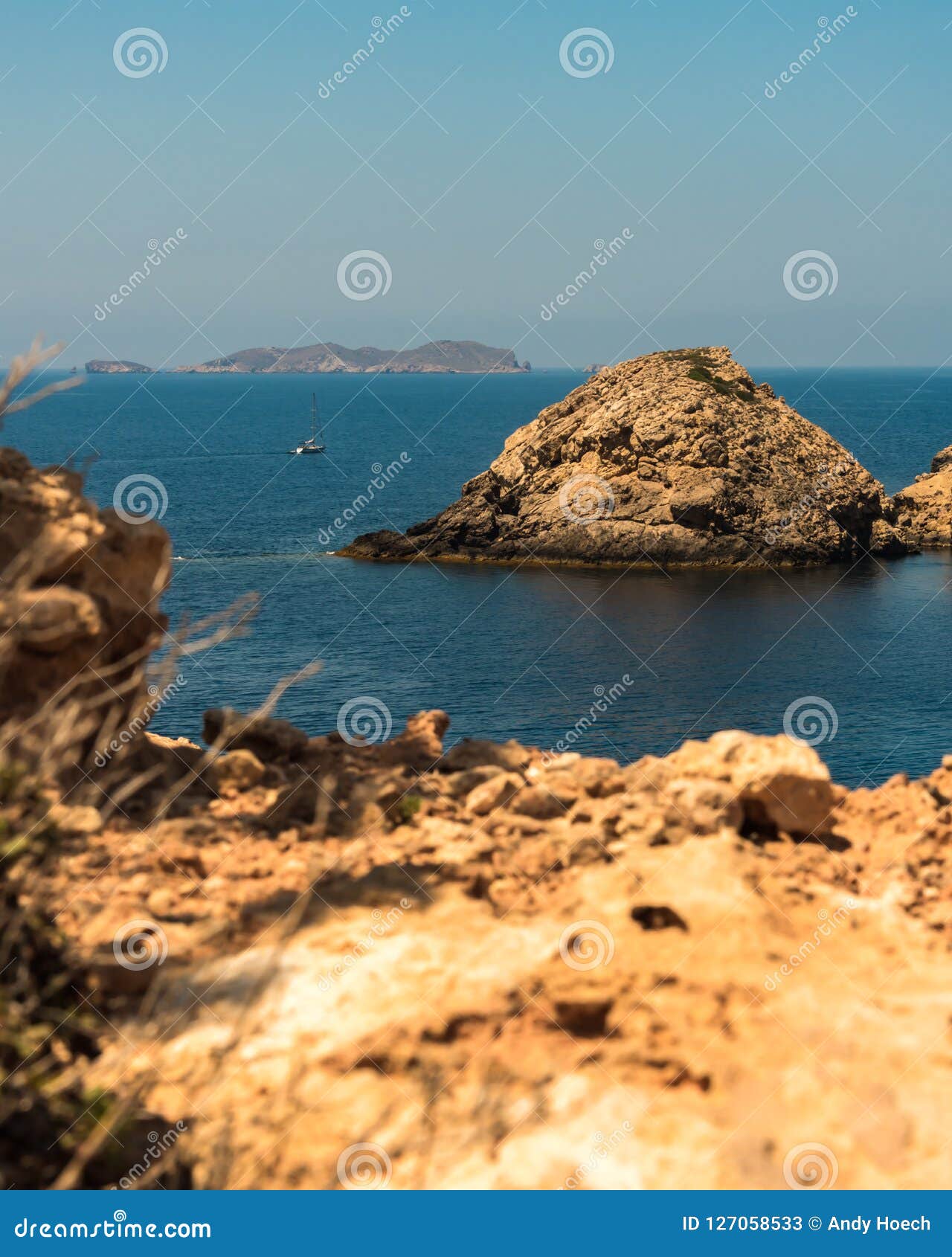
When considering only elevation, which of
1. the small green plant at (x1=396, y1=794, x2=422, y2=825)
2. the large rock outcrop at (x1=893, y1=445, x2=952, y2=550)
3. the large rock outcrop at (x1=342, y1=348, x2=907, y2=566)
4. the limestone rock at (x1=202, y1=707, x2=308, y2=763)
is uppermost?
the large rock outcrop at (x1=893, y1=445, x2=952, y2=550)

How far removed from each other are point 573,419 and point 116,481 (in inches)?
2107

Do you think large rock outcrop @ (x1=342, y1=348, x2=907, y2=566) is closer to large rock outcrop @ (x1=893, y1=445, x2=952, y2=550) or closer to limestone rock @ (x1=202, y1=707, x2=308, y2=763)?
large rock outcrop @ (x1=893, y1=445, x2=952, y2=550)

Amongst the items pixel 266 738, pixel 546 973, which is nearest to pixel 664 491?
pixel 266 738

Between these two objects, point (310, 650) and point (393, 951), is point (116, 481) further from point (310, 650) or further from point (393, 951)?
point (393, 951)

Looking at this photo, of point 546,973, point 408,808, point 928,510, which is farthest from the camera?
point 928,510

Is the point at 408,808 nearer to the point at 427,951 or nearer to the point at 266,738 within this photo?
the point at 266,738

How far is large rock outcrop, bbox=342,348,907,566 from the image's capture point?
339 feet

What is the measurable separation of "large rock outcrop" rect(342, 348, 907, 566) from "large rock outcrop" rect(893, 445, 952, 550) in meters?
3.35

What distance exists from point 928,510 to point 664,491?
27.6 metres

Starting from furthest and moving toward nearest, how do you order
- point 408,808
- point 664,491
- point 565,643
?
point 664,491 → point 565,643 → point 408,808

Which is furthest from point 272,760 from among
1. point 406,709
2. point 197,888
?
point 406,709

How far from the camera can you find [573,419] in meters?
110

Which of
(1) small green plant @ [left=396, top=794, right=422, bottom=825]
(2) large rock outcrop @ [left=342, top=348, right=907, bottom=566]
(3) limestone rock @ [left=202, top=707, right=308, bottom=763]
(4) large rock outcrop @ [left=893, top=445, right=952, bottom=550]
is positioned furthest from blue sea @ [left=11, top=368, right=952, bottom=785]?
(1) small green plant @ [left=396, top=794, right=422, bottom=825]

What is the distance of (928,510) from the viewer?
11619 cm
